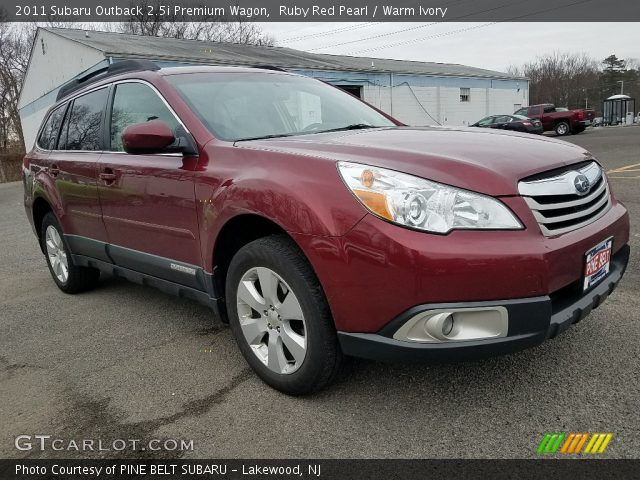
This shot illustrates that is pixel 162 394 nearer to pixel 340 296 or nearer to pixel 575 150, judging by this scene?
pixel 340 296

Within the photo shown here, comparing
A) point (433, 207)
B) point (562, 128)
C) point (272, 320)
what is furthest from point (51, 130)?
point (562, 128)

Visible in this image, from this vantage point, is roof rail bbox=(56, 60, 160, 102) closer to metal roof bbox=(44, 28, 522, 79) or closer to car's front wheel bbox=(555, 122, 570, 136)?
metal roof bbox=(44, 28, 522, 79)

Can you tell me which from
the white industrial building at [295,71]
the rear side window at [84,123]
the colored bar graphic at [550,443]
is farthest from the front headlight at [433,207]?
the white industrial building at [295,71]

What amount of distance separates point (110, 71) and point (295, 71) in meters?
17.1

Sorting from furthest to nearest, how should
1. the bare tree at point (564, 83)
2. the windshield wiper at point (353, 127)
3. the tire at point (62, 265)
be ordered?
the bare tree at point (564, 83) < the tire at point (62, 265) < the windshield wiper at point (353, 127)

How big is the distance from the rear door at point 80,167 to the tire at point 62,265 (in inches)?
9.1

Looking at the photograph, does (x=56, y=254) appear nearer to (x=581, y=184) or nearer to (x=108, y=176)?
(x=108, y=176)

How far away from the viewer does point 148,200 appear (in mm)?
3307

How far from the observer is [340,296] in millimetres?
2287

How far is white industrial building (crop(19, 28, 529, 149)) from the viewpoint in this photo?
1941cm

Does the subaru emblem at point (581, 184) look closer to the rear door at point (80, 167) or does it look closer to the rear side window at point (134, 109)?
the rear side window at point (134, 109)

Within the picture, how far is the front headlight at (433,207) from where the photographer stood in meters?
2.14

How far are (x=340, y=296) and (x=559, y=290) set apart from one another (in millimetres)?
943

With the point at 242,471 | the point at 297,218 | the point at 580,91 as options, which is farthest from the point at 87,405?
the point at 580,91
